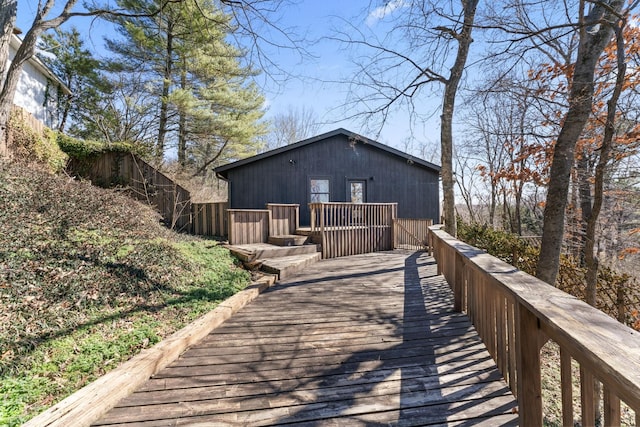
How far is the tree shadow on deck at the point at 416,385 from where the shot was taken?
2.05 metres

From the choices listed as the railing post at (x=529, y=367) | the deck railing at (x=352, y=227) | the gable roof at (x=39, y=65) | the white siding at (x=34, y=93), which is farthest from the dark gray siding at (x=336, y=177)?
the railing post at (x=529, y=367)

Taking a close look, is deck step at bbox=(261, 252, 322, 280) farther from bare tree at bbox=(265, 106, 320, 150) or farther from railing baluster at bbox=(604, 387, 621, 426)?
bare tree at bbox=(265, 106, 320, 150)

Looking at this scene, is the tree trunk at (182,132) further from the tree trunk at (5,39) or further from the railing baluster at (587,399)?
the railing baluster at (587,399)

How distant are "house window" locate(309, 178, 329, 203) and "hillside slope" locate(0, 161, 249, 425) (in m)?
6.47

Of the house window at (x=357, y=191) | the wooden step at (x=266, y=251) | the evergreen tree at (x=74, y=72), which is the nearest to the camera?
the wooden step at (x=266, y=251)

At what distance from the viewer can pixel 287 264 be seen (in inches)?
247

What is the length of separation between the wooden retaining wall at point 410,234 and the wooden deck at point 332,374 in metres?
5.54

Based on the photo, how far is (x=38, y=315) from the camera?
2920 millimetres

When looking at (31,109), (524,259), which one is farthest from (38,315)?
(31,109)

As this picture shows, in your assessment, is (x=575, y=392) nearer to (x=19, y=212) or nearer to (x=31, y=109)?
(x=19, y=212)

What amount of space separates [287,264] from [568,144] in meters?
4.85

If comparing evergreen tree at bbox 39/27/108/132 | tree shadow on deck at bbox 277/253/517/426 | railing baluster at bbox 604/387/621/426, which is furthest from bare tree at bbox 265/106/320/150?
railing baluster at bbox 604/387/621/426

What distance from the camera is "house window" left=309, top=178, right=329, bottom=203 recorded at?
12.4m

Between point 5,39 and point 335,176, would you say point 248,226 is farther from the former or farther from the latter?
point 5,39
